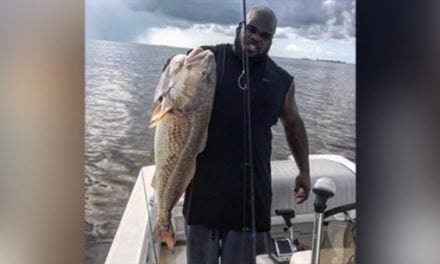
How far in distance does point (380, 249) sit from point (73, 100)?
1258 mm

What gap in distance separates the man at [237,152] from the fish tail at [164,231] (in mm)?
58

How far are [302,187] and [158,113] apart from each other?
0.55 meters

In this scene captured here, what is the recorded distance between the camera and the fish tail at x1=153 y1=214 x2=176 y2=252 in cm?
155

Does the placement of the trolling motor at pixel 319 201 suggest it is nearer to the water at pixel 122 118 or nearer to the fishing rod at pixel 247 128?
the water at pixel 122 118

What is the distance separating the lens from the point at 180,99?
5.04 ft

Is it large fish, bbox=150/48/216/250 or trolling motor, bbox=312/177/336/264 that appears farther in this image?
trolling motor, bbox=312/177/336/264

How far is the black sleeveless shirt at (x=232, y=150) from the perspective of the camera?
1.56 meters

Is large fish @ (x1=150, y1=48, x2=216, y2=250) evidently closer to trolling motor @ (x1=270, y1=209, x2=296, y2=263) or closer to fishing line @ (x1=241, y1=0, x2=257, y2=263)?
fishing line @ (x1=241, y1=0, x2=257, y2=263)

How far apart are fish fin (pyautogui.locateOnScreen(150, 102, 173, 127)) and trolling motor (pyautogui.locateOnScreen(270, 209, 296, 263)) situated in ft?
1.65

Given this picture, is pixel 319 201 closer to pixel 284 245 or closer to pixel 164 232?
pixel 284 245

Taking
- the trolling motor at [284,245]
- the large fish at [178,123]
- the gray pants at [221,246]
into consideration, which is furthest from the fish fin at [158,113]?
the trolling motor at [284,245]

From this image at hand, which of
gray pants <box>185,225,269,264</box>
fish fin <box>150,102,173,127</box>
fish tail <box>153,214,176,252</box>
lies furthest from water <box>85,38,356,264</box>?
gray pants <box>185,225,269,264</box>

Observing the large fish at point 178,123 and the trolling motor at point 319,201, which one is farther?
the trolling motor at point 319,201

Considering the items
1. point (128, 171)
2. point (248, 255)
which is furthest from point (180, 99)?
point (248, 255)
